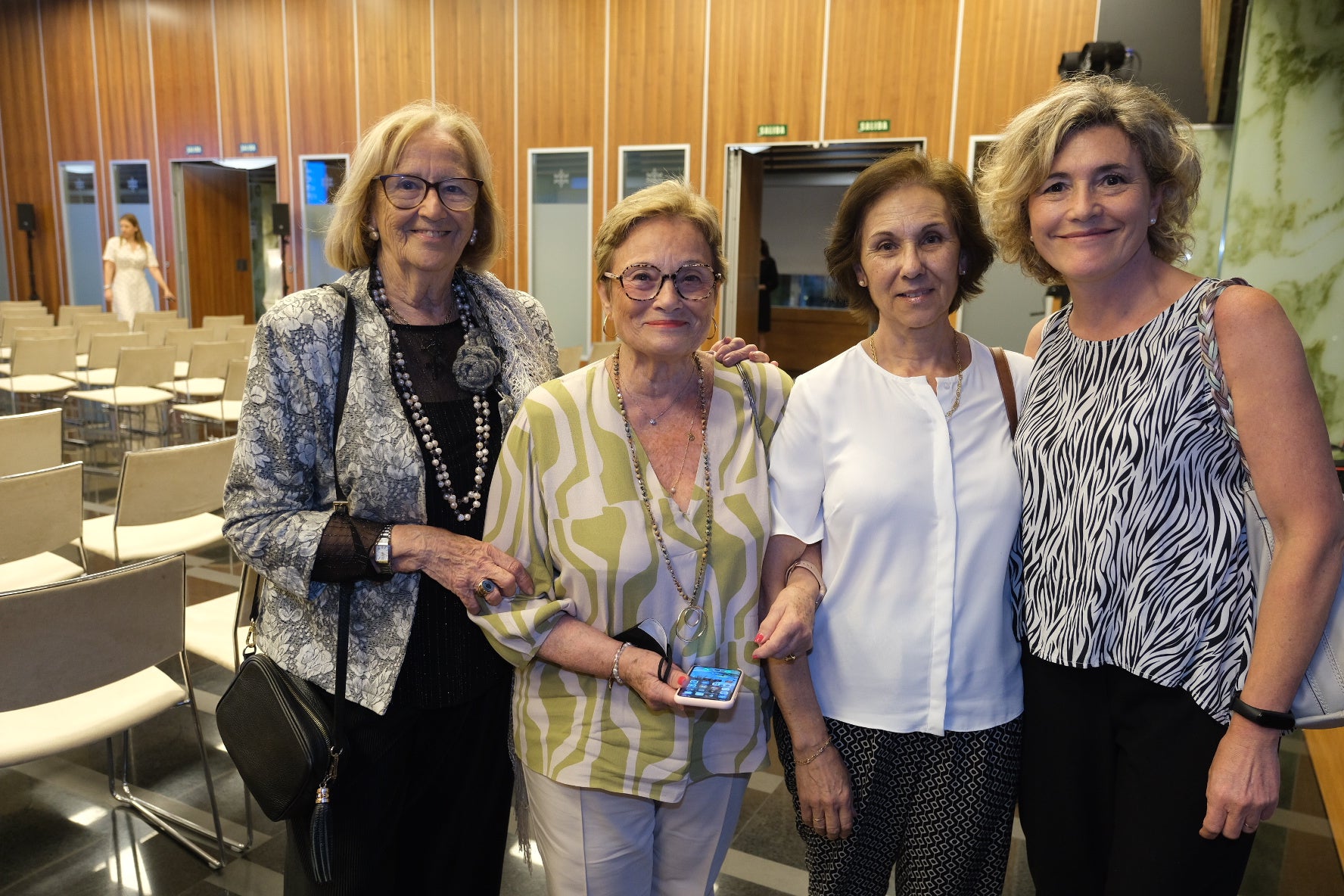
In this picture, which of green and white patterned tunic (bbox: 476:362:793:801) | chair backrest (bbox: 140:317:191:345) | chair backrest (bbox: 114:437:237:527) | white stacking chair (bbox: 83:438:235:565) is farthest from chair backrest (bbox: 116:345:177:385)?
green and white patterned tunic (bbox: 476:362:793:801)

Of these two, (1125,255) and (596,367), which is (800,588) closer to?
(596,367)

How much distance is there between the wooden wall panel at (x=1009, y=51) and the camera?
819cm

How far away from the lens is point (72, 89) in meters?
14.8

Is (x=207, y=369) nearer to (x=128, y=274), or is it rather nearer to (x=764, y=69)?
(x=128, y=274)

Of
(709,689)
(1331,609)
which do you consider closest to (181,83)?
(709,689)

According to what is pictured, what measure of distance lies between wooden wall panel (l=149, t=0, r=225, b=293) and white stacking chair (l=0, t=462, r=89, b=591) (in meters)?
12.3

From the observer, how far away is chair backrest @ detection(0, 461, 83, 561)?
9.91 feet

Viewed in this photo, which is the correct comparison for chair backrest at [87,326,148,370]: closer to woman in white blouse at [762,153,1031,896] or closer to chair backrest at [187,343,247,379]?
chair backrest at [187,343,247,379]

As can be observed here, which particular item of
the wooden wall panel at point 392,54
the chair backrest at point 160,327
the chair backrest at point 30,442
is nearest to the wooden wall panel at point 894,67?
the wooden wall panel at point 392,54

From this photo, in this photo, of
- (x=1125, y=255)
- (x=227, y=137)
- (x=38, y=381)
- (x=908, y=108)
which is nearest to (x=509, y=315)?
(x=1125, y=255)

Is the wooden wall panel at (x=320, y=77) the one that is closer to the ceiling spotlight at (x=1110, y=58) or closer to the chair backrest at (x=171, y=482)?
the chair backrest at (x=171, y=482)

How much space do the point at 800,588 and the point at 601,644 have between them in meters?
0.35

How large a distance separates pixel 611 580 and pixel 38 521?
274 cm

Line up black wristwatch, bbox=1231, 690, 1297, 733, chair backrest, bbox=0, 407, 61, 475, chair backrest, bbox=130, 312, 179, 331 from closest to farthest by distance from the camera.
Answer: black wristwatch, bbox=1231, 690, 1297, 733 < chair backrest, bbox=0, 407, 61, 475 < chair backrest, bbox=130, 312, 179, 331
